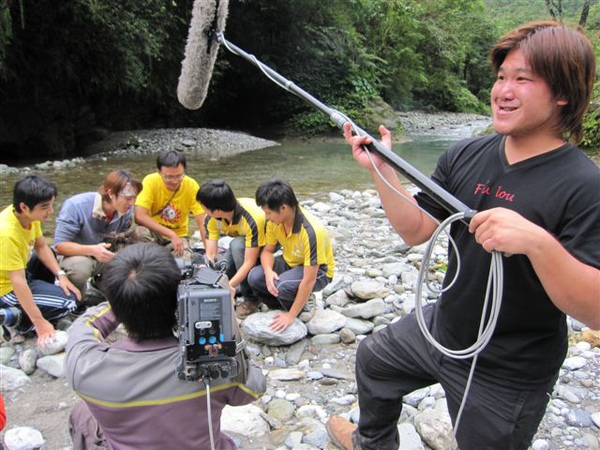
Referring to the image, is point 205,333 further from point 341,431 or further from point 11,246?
point 11,246

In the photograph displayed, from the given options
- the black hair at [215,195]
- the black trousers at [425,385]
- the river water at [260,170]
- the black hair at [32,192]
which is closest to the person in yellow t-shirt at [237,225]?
the black hair at [215,195]

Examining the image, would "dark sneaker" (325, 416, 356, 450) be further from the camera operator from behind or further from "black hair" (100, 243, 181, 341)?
"black hair" (100, 243, 181, 341)

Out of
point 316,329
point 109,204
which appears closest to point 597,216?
point 316,329

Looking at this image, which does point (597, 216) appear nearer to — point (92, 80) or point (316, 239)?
point (316, 239)

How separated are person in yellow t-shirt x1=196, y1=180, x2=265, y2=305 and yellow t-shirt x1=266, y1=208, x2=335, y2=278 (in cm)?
17

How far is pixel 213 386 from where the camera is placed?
1421 mm

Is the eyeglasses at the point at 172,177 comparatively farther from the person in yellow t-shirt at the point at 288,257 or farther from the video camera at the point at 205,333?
the video camera at the point at 205,333

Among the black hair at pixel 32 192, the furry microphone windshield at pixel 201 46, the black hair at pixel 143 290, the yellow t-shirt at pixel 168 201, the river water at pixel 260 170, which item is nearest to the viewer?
the black hair at pixel 143 290

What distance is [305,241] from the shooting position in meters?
3.10

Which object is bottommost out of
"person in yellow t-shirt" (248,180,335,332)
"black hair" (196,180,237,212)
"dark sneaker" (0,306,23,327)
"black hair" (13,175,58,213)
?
"dark sneaker" (0,306,23,327)

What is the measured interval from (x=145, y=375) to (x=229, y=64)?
60.9 feet

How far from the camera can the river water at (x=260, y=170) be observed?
8.52 meters

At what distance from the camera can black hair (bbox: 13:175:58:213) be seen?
270 centimetres

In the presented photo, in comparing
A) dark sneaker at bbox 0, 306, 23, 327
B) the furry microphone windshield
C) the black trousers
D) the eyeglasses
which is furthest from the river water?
the black trousers
